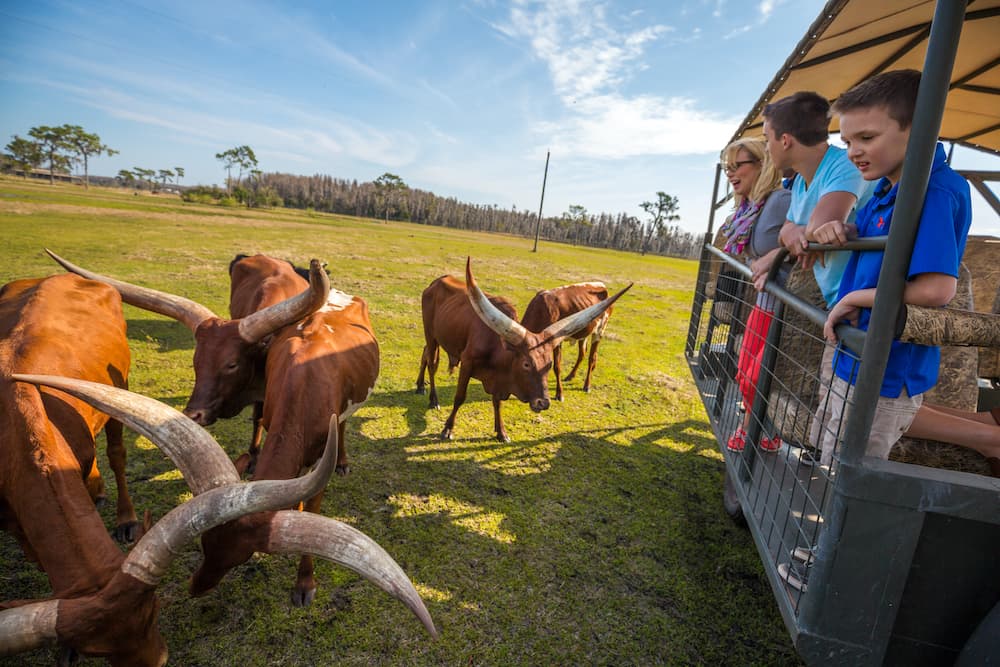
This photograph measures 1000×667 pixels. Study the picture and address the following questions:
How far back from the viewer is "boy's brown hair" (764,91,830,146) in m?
2.74

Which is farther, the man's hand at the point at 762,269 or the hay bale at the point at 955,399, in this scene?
the man's hand at the point at 762,269

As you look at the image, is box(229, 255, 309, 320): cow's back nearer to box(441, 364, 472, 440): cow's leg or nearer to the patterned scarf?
box(441, 364, 472, 440): cow's leg

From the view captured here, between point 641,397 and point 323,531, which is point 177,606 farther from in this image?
point 641,397

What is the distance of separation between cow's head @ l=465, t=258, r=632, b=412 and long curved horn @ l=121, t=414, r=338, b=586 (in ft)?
9.20

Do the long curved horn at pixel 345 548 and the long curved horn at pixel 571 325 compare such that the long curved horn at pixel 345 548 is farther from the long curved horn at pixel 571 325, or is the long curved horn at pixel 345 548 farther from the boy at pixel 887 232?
the long curved horn at pixel 571 325

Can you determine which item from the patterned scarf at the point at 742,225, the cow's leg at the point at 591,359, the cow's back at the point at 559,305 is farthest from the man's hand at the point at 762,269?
the cow's leg at the point at 591,359

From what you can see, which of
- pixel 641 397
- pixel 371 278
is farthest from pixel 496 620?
pixel 371 278

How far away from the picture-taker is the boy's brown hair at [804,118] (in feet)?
8.99

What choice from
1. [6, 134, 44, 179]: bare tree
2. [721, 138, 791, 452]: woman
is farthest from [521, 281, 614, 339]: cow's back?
[6, 134, 44, 179]: bare tree

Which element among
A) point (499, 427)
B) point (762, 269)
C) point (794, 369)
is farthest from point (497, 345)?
point (794, 369)

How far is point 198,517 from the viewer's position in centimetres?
186

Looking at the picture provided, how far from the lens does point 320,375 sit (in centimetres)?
306

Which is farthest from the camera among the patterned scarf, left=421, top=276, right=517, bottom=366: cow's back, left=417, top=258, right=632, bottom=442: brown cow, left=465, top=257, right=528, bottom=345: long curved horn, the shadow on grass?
the shadow on grass

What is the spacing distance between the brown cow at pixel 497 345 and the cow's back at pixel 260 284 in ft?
5.54
